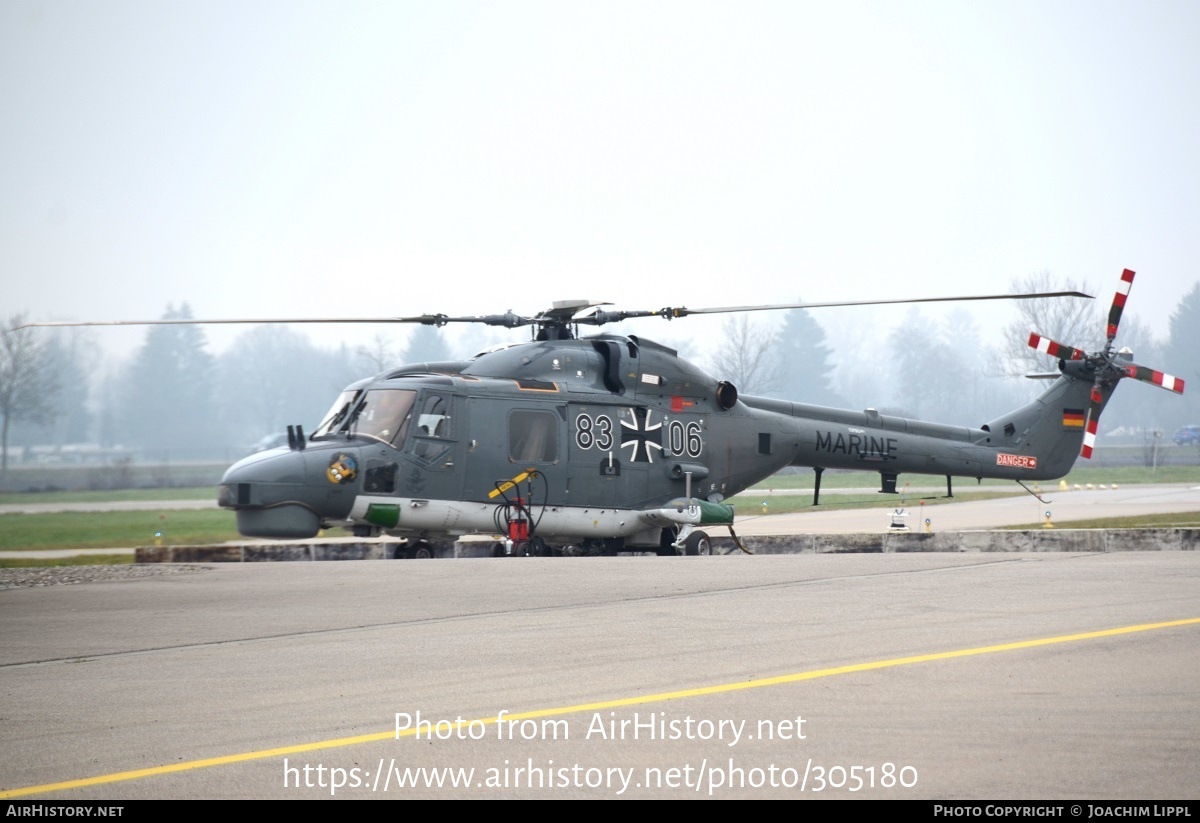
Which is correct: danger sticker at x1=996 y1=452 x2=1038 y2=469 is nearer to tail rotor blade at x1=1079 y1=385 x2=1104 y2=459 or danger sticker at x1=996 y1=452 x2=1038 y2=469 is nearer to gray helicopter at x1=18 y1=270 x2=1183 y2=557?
tail rotor blade at x1=1079 y1=385 x2=1104 y2=459

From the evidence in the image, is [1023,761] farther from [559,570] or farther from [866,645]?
[559,570]

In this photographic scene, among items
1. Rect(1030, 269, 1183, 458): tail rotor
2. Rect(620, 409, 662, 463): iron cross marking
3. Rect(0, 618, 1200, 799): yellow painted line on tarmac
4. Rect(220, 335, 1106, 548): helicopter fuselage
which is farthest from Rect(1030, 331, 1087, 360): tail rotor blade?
Rect(0, 618, 1200, 799): yellow painted line on tarmac

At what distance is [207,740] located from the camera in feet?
18.0

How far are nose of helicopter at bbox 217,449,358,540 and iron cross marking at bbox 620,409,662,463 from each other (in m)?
4.11

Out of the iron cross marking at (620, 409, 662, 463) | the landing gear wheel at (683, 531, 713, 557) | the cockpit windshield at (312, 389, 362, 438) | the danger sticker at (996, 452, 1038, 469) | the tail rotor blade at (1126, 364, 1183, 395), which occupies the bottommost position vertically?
the landing gear wheel at (683, 531, 713, 557)

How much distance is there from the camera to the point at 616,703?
6086mm

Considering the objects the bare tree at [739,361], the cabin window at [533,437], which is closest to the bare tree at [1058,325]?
the bare tree at [739,361]

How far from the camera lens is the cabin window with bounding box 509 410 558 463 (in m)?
16.7

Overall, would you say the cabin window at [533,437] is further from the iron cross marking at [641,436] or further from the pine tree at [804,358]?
the pine tree at [804,358]

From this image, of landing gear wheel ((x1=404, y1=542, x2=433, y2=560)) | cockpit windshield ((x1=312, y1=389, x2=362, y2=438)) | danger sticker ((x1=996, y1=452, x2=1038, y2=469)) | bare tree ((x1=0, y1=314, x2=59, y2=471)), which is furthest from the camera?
bare tree ((x1=0, y1=314, x2=59, y2=471))

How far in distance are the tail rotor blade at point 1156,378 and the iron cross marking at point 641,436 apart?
26.8ft

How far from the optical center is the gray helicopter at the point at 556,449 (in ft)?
51.1

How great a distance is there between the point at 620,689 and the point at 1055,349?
55.2ft

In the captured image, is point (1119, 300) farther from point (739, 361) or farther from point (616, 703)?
point (739, 361)
